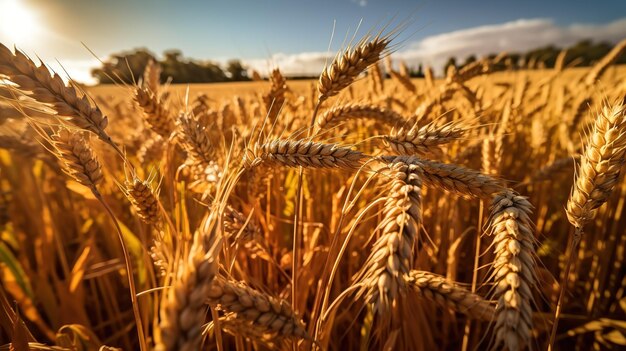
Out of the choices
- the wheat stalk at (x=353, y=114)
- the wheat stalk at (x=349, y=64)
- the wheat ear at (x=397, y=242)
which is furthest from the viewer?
the wheat stalk at (x=353, y=114)

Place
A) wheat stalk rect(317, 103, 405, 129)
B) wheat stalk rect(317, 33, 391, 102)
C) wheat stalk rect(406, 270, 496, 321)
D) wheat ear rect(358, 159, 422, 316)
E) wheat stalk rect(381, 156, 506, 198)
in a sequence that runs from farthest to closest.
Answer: wheat stalk rect(317, 103, 405, 129) → wheat stalk rect(317, 33, 391, 102) → wheat stalk rect(406, 270, 496, 321) → wheat stalk rect(381, 156, 506, 198) → wheat ear rect(358, 159, 422, 316)

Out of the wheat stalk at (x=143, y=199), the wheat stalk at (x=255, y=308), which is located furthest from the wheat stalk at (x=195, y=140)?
the wheat stalk at (x=255, y=308)

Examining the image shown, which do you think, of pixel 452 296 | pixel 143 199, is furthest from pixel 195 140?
pixel 452 296

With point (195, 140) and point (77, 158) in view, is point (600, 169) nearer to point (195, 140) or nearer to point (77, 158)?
point (195, 140)

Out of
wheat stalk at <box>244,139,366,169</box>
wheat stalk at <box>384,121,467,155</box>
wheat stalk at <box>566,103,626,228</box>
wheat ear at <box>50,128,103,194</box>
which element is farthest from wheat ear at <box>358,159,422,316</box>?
wheat ear at <box>50,128,103,194</box>

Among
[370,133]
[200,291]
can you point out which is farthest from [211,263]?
[370,133]

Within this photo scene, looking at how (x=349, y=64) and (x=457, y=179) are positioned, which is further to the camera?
(x=349, y=64)

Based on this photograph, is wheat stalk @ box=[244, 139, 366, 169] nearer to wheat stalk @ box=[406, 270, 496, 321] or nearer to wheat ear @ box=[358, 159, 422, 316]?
wheat ear @ box=[358, 159, 422, 316]

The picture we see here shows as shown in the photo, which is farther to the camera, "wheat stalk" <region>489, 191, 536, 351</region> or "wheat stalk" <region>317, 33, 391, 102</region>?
"wheat stalk" <region>317, 33, 391, 102</region>

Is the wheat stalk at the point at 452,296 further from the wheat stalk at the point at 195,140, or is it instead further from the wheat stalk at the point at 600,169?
the wheat stalk at the point at 195,140

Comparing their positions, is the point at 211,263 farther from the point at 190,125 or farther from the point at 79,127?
the point at 190,125

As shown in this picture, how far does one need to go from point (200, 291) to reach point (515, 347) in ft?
1.81

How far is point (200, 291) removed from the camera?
0.47 metres

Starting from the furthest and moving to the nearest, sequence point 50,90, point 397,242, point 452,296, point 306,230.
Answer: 1. point 306,230
2. point 452,296
3. point 50,90
4. point 397,242
